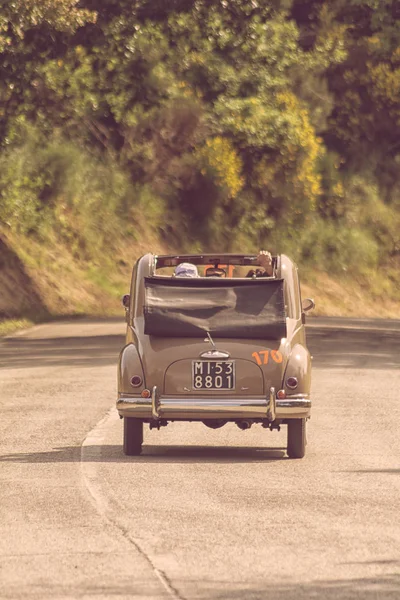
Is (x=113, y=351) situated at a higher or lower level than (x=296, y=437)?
lower

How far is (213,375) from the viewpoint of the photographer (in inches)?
543

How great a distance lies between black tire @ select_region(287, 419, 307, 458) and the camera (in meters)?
13.8

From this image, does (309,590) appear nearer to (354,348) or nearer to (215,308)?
(215,308)

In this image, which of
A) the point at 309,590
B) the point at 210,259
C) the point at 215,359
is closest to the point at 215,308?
the point at 215,359

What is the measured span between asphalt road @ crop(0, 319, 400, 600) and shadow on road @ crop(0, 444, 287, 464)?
18mm

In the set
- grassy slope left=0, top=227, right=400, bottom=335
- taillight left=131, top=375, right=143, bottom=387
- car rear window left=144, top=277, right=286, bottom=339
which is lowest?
grassy slope left=0, top=227, right=400, bottom=335

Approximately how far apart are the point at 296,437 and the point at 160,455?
4.17 feet

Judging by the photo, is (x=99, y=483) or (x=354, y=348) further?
(x=354, y=348)

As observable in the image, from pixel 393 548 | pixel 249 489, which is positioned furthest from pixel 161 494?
pixel 393 548

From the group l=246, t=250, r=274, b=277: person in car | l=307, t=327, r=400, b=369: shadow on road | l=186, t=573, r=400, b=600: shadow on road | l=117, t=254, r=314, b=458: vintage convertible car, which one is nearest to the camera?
l=186, t=573, r=400, b=600: shadow on road

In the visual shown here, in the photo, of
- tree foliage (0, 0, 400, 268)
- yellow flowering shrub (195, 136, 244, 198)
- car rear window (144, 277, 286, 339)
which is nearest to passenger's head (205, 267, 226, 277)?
car rear window (144, 277, 286, 339)

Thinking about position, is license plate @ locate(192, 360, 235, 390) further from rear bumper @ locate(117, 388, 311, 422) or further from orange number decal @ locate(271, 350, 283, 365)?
orange number decal @ locate(271, 350, 283, 365)

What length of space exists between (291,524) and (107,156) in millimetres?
47231

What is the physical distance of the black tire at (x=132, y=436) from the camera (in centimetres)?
1394
